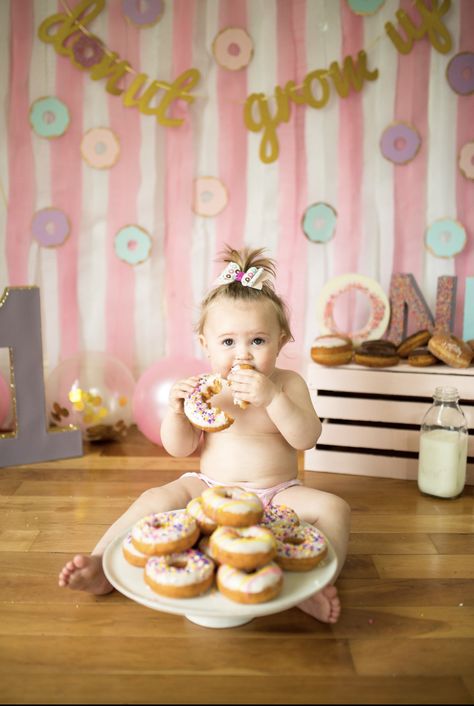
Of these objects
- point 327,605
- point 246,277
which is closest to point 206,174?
point 246,277

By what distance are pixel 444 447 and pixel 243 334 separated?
2.62 ft

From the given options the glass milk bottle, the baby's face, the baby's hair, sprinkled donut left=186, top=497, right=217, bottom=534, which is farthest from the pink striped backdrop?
sprinkled donut left=186, top=497, right=217, bottom=534

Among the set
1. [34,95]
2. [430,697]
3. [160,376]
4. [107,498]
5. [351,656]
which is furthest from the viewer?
[34,95]

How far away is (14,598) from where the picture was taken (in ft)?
4.60

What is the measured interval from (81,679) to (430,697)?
2.00 ft

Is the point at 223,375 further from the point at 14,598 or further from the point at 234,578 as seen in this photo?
the point at 14,598

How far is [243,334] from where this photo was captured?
1587 millimetres

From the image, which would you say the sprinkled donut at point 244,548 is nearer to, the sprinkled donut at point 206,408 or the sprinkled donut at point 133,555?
the sprinkled donut at point 133,555

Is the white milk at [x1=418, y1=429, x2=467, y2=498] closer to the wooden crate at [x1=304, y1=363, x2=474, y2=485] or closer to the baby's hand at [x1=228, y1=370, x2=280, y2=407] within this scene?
the wooden crate at [x1=304, y1=363, x2=474, y2=485]

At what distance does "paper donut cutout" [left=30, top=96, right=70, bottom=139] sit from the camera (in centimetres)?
255

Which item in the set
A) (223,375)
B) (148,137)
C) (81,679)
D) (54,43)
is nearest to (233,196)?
(148,137)

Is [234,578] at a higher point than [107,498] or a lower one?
higher

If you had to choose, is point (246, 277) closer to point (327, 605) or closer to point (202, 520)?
point (202, 520)

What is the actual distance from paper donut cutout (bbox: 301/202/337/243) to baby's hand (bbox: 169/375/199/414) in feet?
3.87
